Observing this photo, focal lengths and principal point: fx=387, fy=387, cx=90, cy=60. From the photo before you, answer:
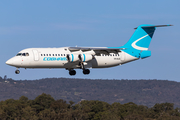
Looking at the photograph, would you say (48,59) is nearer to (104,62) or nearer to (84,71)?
(84,71)

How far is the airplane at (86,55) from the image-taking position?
49.3 m

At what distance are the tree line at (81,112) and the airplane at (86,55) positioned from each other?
5929 centimetres

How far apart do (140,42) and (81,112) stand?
71.3 m

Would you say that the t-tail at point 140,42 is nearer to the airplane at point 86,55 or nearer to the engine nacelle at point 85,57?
the airplane at point 86,55

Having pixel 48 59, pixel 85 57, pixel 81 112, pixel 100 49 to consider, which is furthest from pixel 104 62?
pixel 81 112

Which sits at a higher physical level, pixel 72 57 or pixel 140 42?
pixel 140 42

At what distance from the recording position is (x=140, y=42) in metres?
56.6

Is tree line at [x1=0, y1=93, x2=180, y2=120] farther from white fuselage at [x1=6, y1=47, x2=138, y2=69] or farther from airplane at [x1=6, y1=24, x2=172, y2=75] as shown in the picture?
white fuselage at [x1=6, y1=47, x2=138, y2=69]

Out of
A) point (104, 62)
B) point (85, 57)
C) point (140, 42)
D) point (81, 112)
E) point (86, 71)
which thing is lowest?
point (81, 112)

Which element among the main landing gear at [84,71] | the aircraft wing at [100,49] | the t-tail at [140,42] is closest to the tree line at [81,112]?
the t-tail at [140,42]

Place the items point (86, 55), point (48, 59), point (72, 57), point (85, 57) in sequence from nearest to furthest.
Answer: point (48, 59) → point (72, 57) → point (85, 57) → point (86, 55)

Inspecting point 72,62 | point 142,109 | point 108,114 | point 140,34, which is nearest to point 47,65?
point 72,62

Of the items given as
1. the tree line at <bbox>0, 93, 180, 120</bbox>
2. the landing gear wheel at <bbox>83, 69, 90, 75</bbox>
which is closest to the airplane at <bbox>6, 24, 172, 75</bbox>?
the landing gear wheel at <bbox>83, 69, 90, 75</bbox>

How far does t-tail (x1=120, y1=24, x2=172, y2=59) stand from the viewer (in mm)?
55741
